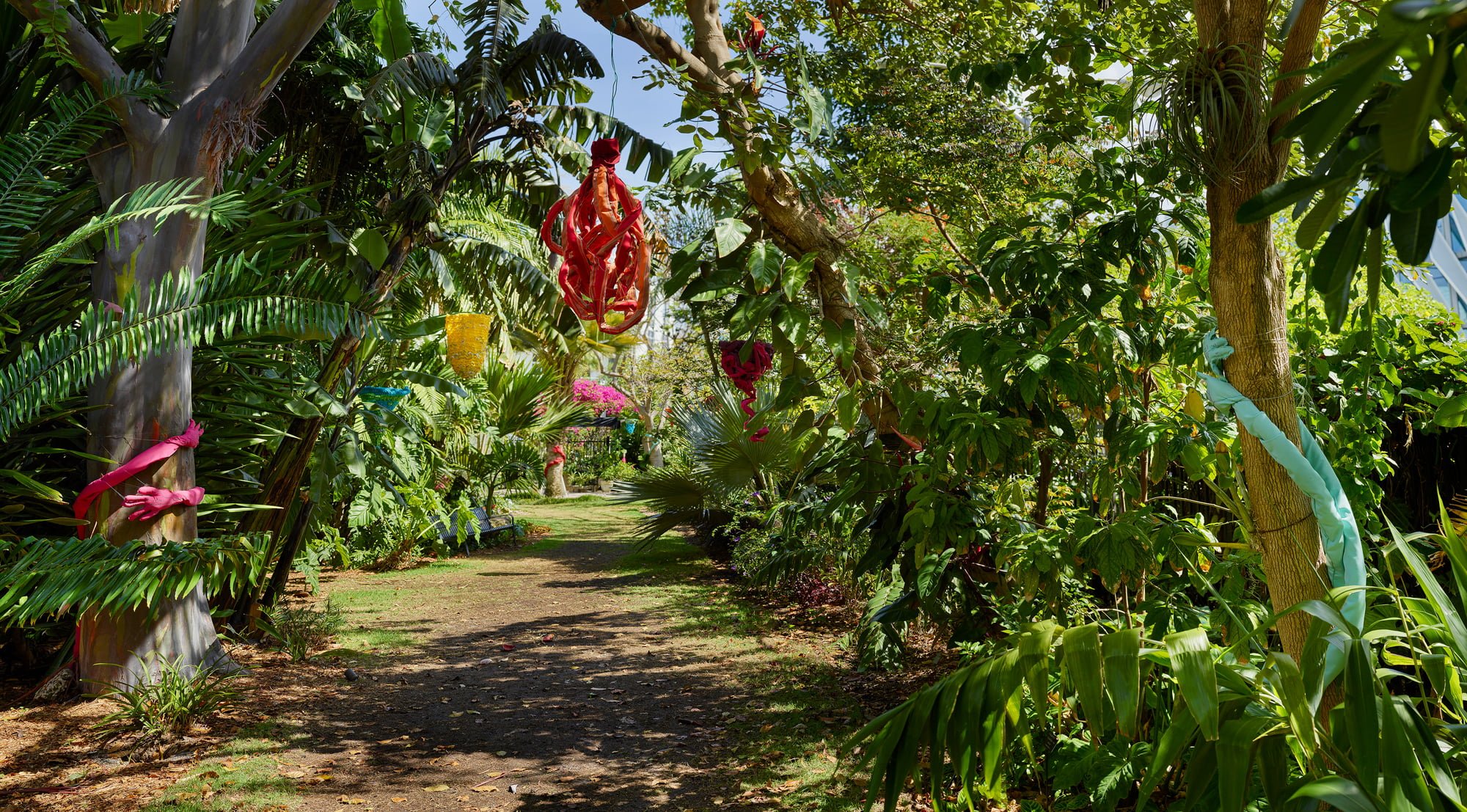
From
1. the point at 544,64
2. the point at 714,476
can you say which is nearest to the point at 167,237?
the point at 544,64

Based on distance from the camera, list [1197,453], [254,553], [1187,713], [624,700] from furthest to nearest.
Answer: [624,700]
[254,553]
[1197,453]
[1187,713]

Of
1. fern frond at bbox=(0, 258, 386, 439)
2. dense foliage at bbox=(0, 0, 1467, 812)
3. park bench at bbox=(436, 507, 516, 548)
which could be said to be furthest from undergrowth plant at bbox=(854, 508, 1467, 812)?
park bench at bbox=(436, 507, 516, 548)

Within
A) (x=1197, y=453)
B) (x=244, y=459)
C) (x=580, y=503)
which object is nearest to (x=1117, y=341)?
(x=1197, y=453)

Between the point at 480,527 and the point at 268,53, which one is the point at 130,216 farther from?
the point at 480,527

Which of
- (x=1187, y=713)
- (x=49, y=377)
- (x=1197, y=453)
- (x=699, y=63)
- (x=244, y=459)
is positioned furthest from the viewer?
(x=244, y=459)

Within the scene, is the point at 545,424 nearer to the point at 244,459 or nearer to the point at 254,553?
the point at 244,459

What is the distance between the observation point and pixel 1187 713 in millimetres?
1553

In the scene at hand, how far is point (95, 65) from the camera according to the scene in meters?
4.61

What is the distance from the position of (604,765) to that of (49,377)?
2816 millimetres

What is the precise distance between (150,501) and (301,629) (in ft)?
6.33

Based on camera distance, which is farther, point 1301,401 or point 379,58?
point 379,58

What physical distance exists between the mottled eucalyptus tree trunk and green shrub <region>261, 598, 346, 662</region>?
869 millimetres

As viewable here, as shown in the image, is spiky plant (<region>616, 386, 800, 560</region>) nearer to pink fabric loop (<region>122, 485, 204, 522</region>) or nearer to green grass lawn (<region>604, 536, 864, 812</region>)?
green grass lawn (<region>604, 536, 864, 812</region>)

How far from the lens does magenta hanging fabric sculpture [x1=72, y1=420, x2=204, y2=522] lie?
4.62 meters
